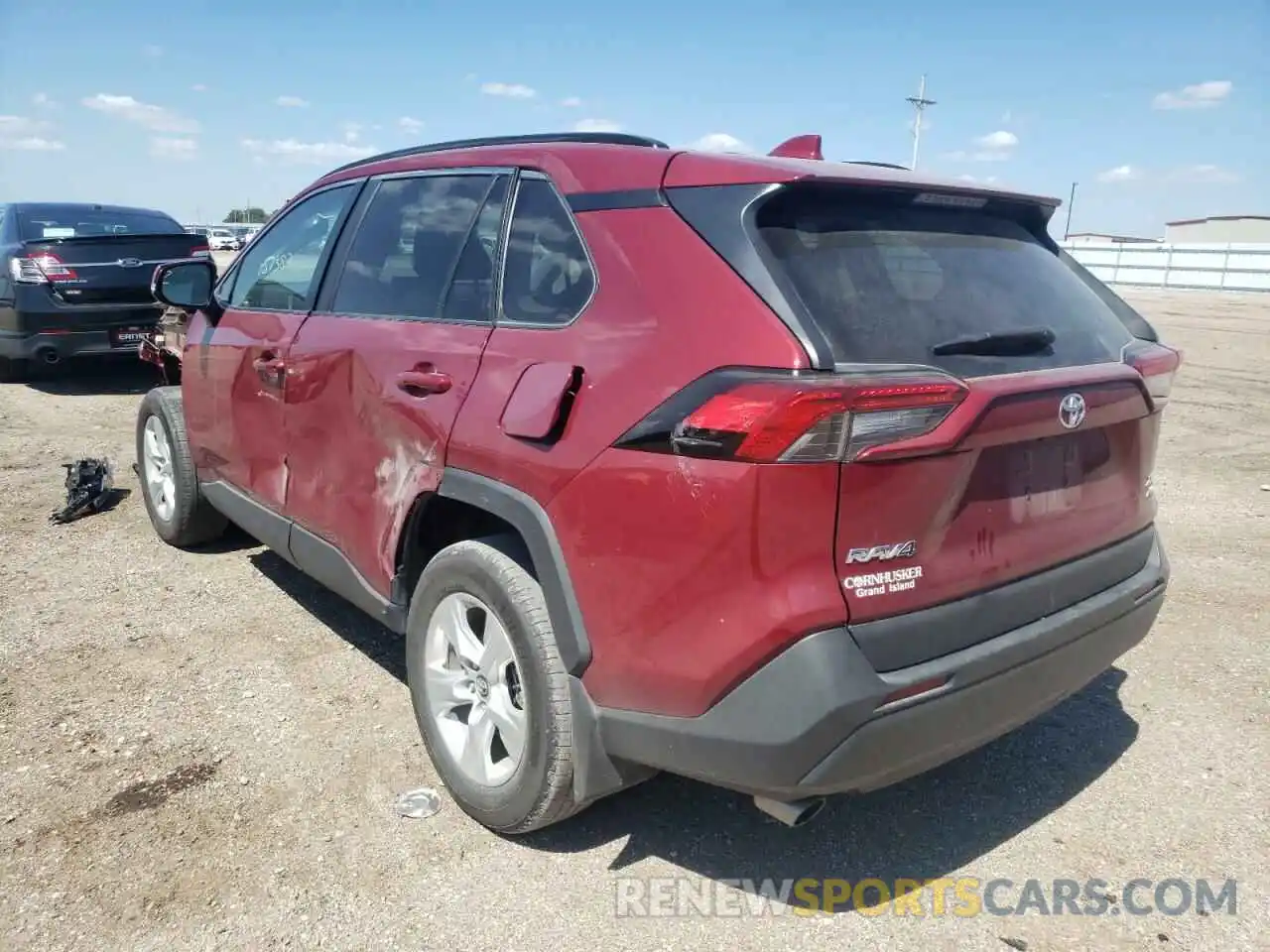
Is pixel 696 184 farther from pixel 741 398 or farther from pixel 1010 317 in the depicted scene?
pixel 1010 317

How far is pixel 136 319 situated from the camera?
893 centimetres

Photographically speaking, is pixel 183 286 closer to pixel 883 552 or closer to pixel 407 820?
pixel 407 820

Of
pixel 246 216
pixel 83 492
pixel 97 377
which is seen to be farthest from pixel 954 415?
pixel 246 216

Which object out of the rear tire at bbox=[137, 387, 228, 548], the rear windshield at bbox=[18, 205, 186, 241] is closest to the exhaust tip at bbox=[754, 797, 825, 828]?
the rear tire at bbox=[137, 387, 228, 548]

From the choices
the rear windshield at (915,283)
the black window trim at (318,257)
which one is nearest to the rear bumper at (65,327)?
the black window trim at (318,257)

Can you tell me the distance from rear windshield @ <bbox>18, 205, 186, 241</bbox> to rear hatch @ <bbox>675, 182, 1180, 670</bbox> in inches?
349

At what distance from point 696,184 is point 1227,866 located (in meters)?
2.32

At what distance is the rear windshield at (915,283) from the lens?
7.02 ft

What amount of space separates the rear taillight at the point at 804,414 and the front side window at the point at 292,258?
2.14m

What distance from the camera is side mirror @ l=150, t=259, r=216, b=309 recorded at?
14.5ft

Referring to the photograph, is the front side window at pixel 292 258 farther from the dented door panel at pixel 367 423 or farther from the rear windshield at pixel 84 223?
the rear windshield at pixel 84 223

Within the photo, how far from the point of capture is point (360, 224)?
3496 millimetres

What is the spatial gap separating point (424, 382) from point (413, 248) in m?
0.60

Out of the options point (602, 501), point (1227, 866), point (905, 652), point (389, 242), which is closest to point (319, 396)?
point (389, 242)
